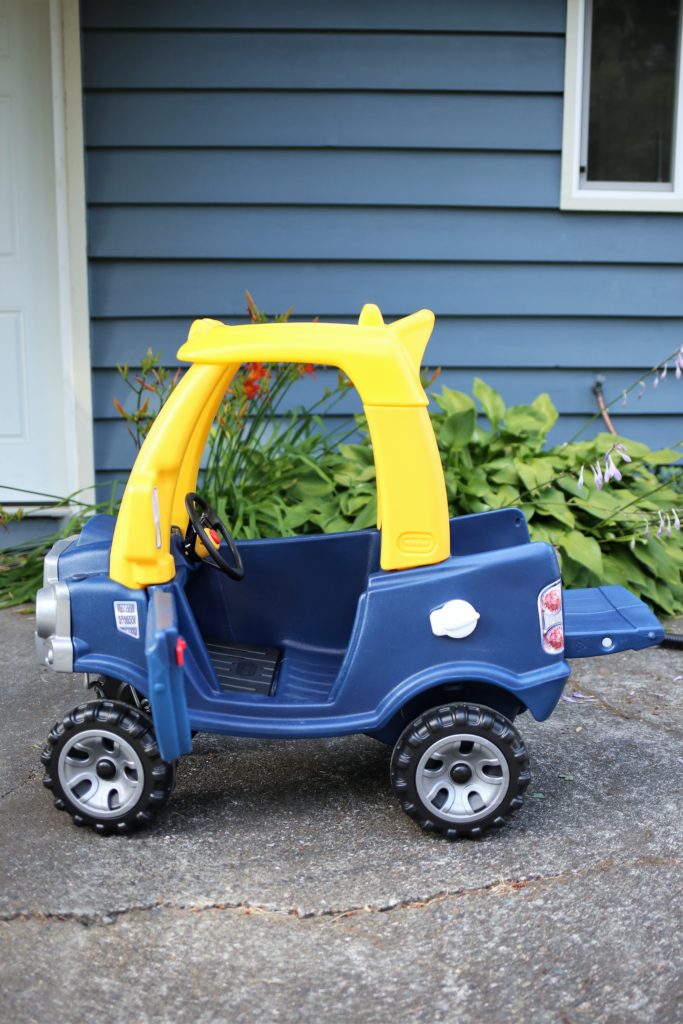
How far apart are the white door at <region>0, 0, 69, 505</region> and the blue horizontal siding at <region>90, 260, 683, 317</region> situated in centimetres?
30

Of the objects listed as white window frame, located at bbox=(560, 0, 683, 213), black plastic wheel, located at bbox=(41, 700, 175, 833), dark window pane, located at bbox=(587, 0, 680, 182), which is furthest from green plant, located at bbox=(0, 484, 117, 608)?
dark window pane, located at bbox=(587, 0, 680, 182)

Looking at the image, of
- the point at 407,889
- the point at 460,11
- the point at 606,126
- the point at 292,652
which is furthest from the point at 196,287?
the point at 407,889

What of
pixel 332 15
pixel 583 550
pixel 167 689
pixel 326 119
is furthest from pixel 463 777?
pixel 332 15

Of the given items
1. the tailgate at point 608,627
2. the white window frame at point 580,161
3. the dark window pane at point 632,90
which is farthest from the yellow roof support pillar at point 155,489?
the dark window pane at point 632,90

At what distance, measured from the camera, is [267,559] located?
3037mm

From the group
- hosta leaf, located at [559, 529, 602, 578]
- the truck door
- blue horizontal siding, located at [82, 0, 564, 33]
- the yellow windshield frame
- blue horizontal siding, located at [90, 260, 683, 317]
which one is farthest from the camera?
blue horizontal siding, located at [90, 260, 683, 317]

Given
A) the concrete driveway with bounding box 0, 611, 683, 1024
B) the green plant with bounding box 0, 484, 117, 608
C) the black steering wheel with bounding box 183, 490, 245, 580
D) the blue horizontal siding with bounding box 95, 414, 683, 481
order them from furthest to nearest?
1. the blue horizontal siding with bounding box 95, 414, 683, 481
2. the green plant with bounding box 0, 484, 117, 608
3. the black steering wheel with bounding box 183, 490, 245, 580
4. the concrete driveway with bounding box 0, 611, 683, 1024

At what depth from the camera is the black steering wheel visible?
278 centimetres

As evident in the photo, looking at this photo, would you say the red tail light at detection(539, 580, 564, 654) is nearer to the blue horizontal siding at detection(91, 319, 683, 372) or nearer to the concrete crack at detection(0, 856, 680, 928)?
the concrete crack at detection(0, 856, 680, 928)

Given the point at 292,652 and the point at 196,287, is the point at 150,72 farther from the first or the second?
the point at 292,652

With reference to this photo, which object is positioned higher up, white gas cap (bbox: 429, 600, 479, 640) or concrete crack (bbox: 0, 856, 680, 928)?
white gas cap (bbox: 429, 600, 479, 640)

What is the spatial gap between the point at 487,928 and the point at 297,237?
11.4ft

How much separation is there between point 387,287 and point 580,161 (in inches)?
41.8

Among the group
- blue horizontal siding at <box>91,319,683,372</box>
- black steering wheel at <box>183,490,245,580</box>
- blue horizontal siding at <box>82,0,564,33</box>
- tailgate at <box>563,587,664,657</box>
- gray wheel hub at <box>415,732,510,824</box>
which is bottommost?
gray wheel hub at <box>415,732,510,824</box>
